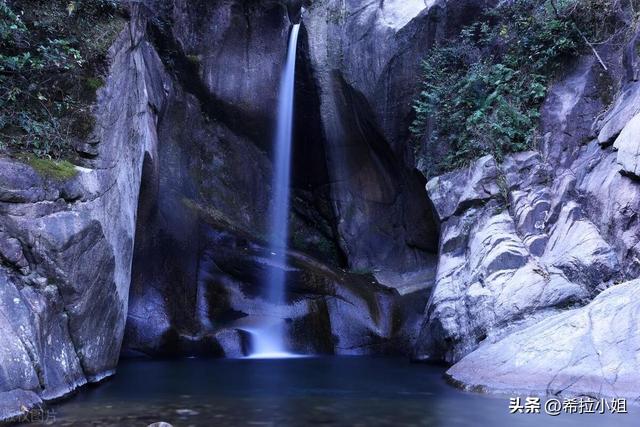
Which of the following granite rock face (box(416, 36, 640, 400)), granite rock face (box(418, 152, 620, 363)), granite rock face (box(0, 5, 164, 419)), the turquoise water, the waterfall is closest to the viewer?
the turquoise water

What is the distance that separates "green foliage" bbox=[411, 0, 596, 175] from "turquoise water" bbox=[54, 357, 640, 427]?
4959mm

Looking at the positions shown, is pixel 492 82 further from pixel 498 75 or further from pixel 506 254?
pixel 506 254

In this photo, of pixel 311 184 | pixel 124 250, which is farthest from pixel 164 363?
pixel 311 184

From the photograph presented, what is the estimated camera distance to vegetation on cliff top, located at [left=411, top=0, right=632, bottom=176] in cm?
1253

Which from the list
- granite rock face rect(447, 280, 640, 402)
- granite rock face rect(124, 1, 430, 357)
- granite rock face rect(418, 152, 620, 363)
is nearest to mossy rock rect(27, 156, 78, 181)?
granite rock face rect(124, 1, 430, 357)

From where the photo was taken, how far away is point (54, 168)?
27.1 feet

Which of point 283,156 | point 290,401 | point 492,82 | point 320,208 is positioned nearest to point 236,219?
point 283,156

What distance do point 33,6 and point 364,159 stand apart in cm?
1021

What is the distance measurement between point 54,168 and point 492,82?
934 centimetres

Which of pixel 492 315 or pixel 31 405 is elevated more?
pixel 492 315

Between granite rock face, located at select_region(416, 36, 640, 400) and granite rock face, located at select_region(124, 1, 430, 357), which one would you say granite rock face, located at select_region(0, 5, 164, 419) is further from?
granite rock face, located at select_region(416, 36, 640, 400)

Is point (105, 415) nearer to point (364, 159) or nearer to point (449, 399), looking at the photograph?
point (449, 399)

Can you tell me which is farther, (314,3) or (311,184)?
(311,184)

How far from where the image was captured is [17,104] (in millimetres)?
8734
